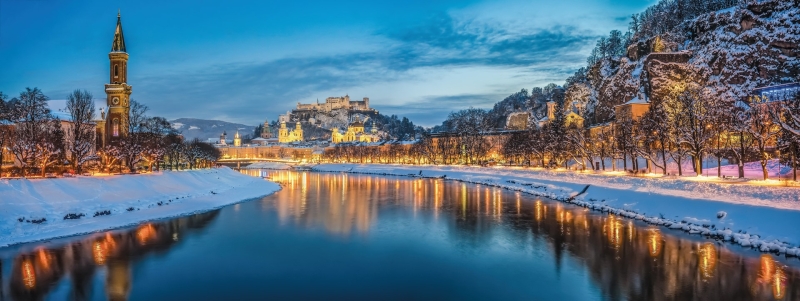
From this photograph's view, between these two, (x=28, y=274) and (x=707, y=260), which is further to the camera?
(x=707, y=260)

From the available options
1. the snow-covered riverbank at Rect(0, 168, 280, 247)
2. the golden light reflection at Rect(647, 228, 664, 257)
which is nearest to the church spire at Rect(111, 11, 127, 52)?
the snow-covered riverbank at Rect(0, 168, 280, 247)

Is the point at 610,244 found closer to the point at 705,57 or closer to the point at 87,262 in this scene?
the point at 87,262

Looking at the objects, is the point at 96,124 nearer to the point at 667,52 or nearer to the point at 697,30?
the point at 667,52

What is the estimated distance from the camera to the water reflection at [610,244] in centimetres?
1473

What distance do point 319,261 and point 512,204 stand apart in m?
21.8

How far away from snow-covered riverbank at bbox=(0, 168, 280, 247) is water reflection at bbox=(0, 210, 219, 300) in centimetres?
241

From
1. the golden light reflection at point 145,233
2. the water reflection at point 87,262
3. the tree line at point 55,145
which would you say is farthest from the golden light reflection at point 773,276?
the tree line at point 55,145

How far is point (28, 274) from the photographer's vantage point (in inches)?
648

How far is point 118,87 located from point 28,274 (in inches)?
2177

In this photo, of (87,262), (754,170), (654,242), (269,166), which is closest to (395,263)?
(87,262)

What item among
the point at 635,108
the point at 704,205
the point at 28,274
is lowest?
the point at 28,274

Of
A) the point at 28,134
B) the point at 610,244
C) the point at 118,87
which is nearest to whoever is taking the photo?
the point at 610,244

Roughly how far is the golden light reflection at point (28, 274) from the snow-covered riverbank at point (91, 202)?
4.49m

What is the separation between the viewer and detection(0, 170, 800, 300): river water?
47.8 feet
